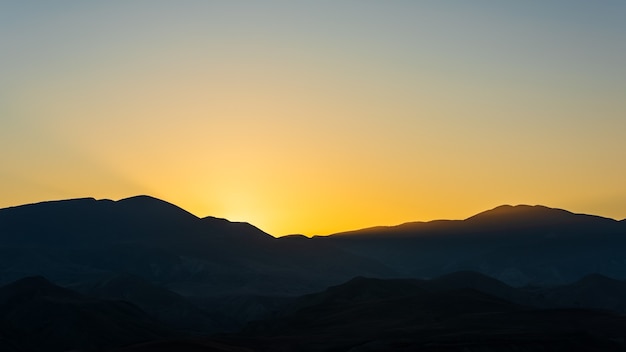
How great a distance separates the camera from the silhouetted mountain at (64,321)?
124812 millimetres

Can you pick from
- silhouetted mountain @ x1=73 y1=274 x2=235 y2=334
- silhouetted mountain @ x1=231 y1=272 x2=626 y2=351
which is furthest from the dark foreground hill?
silhouetted mountain @ x1=73 y1=274 x2=235 y2=334

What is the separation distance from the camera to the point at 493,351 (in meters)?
87.0

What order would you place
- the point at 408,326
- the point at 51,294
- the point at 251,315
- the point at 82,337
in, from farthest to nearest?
the point at 251,315 < the point at 51,294 < the point at 82,337 < the point at 408,326

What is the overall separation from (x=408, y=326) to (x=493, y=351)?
30.3 meters

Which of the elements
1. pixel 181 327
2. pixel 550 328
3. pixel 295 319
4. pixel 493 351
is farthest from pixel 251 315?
pixel 493 351

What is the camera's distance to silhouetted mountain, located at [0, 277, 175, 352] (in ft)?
409

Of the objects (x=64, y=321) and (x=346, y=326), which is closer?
(x=346, y=326)

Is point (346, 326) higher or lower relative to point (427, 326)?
higher

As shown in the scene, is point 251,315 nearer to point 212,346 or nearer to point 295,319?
point 295,319

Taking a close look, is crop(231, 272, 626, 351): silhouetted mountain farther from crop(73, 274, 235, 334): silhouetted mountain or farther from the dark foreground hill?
crop(73, 274, 235, 334): silhouetted mountain

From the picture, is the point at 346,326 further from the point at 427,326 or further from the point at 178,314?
the point at 178,314

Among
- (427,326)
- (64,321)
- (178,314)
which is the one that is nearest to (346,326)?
(427,326)

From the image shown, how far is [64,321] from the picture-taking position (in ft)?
427

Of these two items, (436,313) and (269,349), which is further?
(436,313)
